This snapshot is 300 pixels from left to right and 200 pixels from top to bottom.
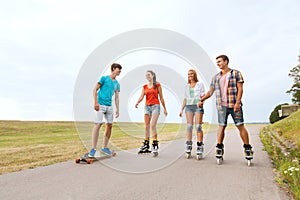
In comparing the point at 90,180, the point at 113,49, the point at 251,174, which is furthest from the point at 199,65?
the point at 90,180

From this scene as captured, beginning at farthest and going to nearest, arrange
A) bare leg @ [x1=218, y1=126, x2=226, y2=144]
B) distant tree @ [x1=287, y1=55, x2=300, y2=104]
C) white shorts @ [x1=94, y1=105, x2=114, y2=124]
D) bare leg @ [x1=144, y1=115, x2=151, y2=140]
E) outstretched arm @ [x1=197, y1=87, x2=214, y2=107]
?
1. distant tree @ [x1=287, y1=55, x2=300, y2=104]
2. bare leg @ [x1=144, y1=115, x2=151, y2=140]
3. white shorts @ [x1=94, y1=105, x2=114, y2=124]
4. outstretched arm @ [x1=197, y1=87, x2=214, y2=107]
5. bare leg @ [x1=218, y1=126, x2=226, y2=144]

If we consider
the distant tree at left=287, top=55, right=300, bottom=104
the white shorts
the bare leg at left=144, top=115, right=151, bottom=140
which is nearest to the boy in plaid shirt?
the bare leg at left=144, top=115, right=151, bottom=140

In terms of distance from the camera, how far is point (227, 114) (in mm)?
4754

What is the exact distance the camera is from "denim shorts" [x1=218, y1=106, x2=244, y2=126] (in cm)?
458

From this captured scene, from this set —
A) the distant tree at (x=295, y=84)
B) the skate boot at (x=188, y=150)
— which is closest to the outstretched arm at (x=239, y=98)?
the skate boot at (x=188, y=150)

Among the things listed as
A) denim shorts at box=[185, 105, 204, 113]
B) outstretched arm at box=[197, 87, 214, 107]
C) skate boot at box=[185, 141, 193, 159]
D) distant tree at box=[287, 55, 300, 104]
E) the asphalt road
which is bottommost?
the asphalt road

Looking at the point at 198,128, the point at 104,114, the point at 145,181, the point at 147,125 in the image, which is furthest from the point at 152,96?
the point at 145,181

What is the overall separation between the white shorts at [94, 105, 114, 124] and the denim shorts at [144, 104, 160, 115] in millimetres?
1098

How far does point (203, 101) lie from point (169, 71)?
46.9 inches

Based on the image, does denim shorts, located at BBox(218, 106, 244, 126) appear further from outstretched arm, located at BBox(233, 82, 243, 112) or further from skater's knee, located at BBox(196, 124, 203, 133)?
skater's knee, located at BBox(196, 124, 203, 133)

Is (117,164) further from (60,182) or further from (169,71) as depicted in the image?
(169,71)

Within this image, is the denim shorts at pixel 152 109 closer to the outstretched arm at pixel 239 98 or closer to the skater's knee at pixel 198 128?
the skater's knee at pixel 198 128

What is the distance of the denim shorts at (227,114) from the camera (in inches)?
180

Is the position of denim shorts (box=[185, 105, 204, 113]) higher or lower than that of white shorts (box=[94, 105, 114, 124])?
higher
